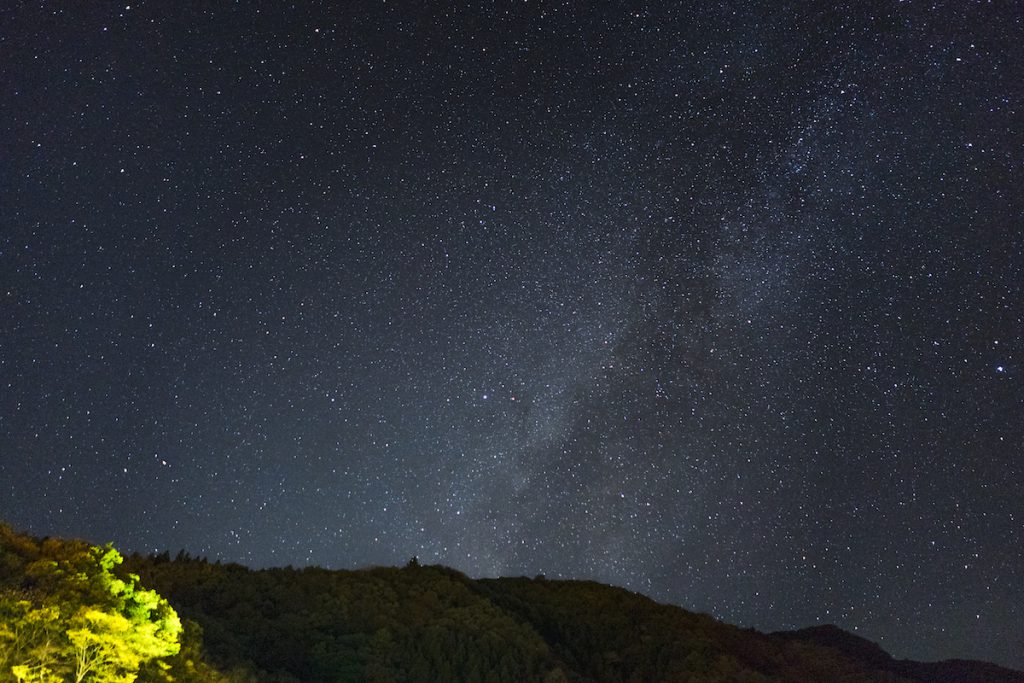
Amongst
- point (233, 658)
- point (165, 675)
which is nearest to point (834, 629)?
point (233, 658)

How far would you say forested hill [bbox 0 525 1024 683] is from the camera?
16666 mm

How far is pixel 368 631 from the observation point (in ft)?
132

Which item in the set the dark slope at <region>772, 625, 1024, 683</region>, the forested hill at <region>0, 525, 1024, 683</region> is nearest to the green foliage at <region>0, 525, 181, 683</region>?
the forested hill at <region>0, 525, 1024, 683</region>

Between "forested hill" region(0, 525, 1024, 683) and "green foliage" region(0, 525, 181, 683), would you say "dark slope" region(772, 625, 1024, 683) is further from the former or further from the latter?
"green foliage" region(0, 525, 181, 683)

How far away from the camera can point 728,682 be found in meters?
45.7

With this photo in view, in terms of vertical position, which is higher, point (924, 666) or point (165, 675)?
point (924, 666)

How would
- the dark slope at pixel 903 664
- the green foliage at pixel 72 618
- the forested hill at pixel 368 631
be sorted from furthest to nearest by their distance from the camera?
the dark slope at pixel 903 664 < the forested hill at pixel 368 631 < the green foliage at pixel 72 618

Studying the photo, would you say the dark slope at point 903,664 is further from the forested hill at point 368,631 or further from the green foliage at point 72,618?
the green foliage at point 72,618

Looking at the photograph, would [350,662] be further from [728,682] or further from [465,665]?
[728,682]

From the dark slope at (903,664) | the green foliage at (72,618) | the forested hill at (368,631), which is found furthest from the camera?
the dark slope at (903,664)

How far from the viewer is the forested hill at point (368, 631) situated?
54.7 feet

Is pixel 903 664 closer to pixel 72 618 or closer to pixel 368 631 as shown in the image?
pixel 368 631

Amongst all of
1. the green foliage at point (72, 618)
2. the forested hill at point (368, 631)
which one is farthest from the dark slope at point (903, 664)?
the green foliage at point (72, 618)

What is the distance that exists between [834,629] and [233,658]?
167 ft
